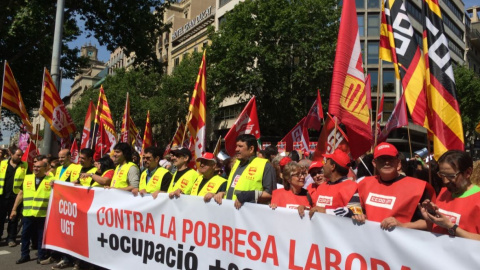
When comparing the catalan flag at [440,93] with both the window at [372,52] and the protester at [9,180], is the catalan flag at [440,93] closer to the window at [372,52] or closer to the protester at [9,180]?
the protester at [9,180]

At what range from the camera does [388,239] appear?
10.0ft

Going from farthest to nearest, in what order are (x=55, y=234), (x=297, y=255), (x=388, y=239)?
(x=55, y=234) → (x=297, y=255) → (x=388, y=239)

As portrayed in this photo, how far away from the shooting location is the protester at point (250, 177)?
4461 millimetres

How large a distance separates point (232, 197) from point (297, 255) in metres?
1.35

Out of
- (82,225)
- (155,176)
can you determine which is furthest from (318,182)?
(82,225)

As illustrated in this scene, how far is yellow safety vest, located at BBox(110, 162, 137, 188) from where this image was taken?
19.2 feet

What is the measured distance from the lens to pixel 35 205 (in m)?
6.55

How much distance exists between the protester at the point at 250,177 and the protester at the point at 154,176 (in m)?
1.06

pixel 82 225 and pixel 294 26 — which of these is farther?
pixel 294 26

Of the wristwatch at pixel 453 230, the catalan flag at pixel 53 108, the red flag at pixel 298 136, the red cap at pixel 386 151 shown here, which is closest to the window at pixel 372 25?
the red flag at pixel 298 136

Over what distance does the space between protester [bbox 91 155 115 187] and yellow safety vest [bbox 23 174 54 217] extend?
29.5 inches

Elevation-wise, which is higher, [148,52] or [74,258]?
[148,52]

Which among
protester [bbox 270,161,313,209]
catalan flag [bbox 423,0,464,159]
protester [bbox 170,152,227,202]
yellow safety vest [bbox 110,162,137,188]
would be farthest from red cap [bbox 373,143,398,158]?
yellow safety vest [bbox 110,162,137,188]

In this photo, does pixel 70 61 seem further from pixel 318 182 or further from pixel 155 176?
pixel 318 182
